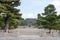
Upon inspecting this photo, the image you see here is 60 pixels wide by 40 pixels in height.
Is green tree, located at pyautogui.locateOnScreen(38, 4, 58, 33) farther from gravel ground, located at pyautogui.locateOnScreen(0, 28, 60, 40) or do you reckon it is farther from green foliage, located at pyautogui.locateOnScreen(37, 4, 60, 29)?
gravel ground, located at pyautogui.locateOnScreen(0, 28, 60, 40)

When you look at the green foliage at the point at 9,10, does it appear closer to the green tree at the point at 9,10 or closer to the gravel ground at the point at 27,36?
the green tree at the point at 9,10

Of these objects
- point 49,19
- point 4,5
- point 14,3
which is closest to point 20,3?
point 14,3

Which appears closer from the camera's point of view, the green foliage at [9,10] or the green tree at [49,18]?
the green foliage at [9,10]

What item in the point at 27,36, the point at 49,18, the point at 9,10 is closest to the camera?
the point at 27,36

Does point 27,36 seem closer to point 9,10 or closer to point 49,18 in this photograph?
point 9,10

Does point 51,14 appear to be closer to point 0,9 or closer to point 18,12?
point 18,12

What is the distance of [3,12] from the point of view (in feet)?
98.1

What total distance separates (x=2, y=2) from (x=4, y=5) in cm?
116

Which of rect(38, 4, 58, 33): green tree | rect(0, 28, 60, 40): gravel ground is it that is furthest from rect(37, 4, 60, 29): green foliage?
rect(0, 28, 60, 40): gravel ground

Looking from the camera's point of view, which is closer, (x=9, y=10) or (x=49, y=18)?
(x=9, y=10)

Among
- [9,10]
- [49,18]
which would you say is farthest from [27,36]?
[49,18]

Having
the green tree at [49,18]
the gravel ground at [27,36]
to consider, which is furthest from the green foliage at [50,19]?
the gravel ground at [27,36]

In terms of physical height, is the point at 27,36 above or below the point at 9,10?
below

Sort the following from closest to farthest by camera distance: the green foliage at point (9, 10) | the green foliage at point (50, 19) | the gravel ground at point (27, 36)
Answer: the gravel ground at point (27, 36) → the green foliage at point (9, 10) → the green foliage at point (50, 19)
